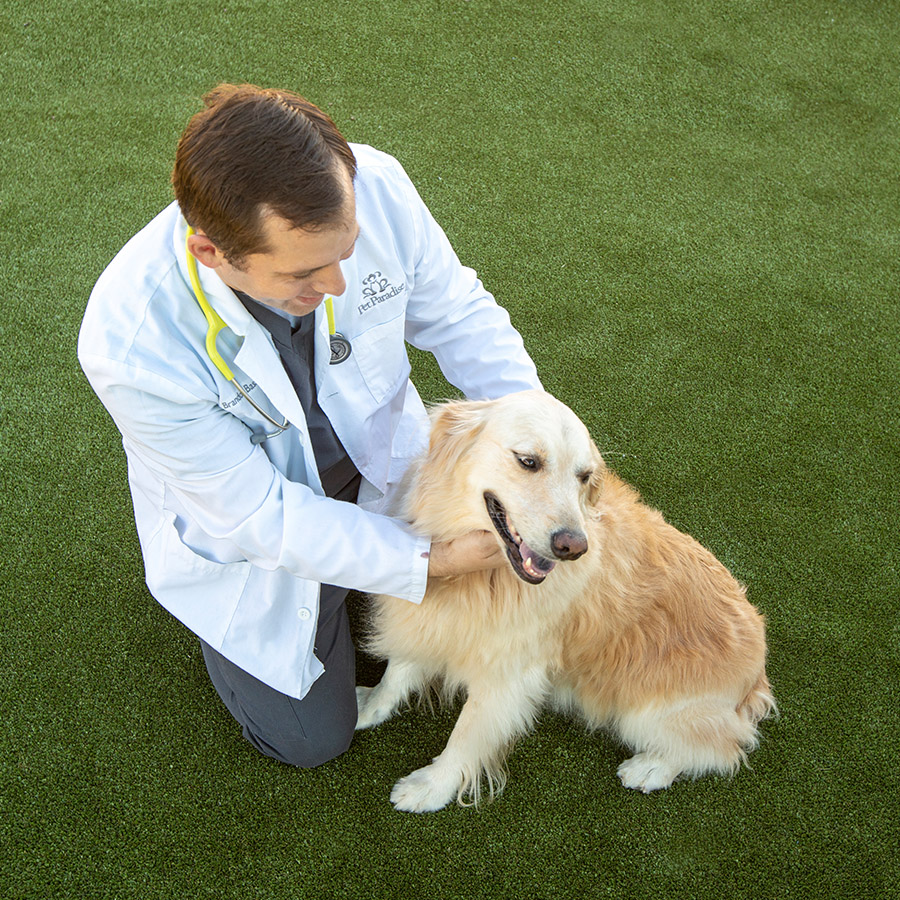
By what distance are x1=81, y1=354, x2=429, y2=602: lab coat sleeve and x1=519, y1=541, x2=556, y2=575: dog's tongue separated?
23 centimetres

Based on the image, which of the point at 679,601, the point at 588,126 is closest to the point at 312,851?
the point at 679,601

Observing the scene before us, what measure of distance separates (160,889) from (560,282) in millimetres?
2602

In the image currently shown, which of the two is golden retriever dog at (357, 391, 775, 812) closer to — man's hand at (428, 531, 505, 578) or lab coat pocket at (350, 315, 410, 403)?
man's hand at (428, 531, 505, 578)

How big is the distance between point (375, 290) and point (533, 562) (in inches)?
29.2

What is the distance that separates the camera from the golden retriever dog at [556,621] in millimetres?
1786

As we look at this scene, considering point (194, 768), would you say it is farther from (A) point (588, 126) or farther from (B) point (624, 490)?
(A) point (588, 126)

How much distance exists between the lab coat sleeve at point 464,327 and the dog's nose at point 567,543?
1.84ft

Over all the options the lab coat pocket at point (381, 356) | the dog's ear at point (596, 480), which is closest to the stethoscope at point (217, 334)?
the lab coat pocket at point (381, 356)

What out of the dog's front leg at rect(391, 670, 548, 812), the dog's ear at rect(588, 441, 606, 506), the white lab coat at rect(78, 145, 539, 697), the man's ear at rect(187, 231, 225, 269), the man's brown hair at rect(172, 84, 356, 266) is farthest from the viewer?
the dog's front leg at rect(391, 670, 548, 812)

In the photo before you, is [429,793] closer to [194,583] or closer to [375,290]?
[194,583]

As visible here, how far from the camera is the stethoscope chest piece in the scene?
1.94 meters

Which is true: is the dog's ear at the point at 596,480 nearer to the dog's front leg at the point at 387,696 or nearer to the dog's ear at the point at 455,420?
the dog's ear at the point at 455,420

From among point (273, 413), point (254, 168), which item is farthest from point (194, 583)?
point (254, 168)

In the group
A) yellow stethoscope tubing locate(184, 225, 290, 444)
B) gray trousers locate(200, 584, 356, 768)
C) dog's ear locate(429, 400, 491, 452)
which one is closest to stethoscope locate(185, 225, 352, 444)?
yellow stethoscope tubing locate(184, 225, 290, 444)
